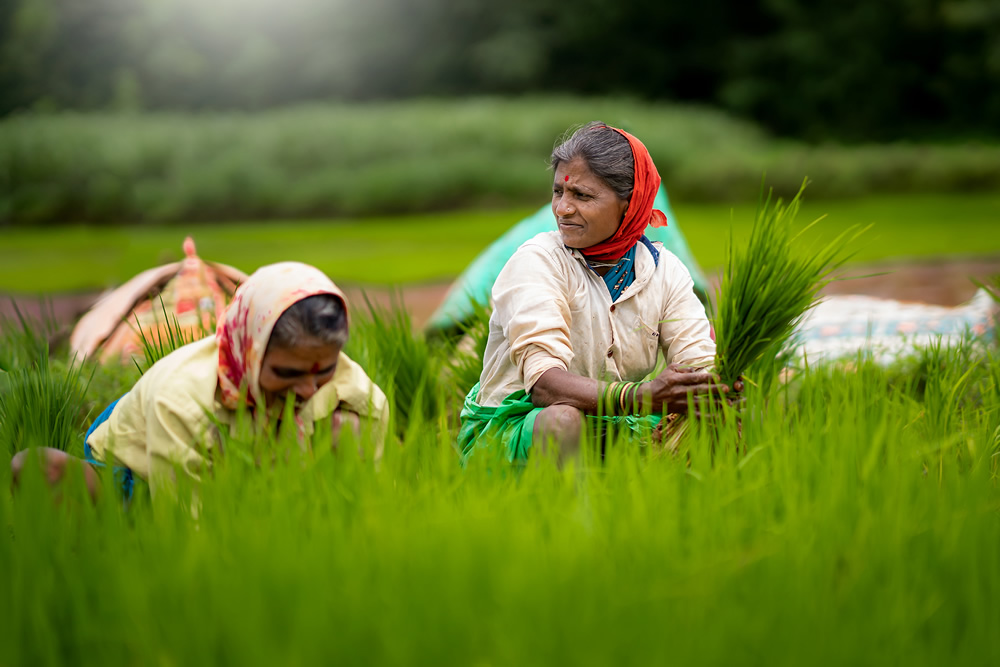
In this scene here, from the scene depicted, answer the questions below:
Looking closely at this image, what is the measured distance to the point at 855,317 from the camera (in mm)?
4855

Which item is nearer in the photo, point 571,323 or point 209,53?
point 571,323

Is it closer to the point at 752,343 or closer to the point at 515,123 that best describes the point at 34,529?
the point at 752,343

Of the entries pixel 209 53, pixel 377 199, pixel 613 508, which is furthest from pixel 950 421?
pixel 209 53

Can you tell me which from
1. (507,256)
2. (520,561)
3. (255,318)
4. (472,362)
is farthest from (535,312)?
(507,256)

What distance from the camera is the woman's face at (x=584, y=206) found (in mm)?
2455

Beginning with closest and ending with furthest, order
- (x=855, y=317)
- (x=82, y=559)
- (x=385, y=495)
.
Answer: (x=82, y=559) → (x=385, y=495) → (x=855, y=317)

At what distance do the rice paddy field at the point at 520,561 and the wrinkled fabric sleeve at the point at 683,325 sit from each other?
448 millimetres

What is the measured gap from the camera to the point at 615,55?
75.5ft

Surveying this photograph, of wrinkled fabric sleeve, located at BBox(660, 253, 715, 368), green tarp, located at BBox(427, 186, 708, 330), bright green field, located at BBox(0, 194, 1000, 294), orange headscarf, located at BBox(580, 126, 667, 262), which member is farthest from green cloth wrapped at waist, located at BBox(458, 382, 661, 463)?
bright green field, located at BBox(0, 194, 1000, 294)

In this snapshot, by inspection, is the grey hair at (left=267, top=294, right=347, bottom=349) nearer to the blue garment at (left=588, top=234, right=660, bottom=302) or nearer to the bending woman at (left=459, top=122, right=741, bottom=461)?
the bending woman at (left=459, top=122, right=741, bottom=461)

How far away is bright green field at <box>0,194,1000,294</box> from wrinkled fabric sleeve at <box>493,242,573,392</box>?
592cm

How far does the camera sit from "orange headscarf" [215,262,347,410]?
1989mm

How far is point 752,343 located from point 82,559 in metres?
1.60

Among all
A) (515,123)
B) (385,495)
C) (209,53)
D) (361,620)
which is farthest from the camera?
(209,53)
